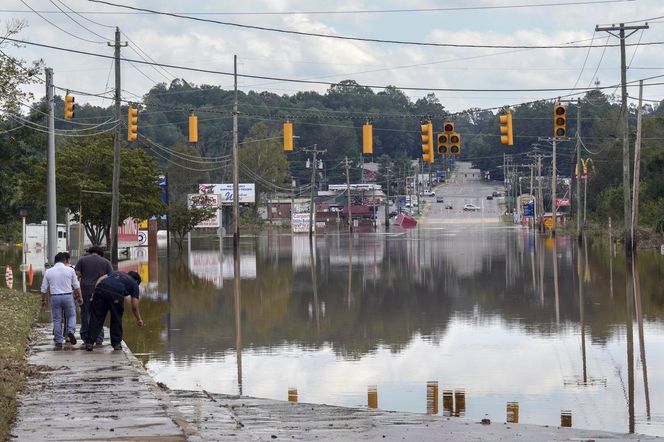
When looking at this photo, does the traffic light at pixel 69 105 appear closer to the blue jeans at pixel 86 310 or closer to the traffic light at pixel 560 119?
the traffic light at pixel 560 119

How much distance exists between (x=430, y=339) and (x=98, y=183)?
3736 cm

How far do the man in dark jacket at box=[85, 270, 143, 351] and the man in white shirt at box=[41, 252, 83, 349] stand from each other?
50cm

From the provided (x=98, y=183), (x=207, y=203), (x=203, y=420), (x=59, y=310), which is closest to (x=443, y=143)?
(x=59, y=310)

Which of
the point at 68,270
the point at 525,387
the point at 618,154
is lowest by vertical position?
the point at 525,387

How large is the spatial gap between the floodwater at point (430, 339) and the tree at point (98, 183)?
501 inches

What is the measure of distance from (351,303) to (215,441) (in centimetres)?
1965

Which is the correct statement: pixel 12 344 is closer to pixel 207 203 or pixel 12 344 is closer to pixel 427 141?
pixel 427 141

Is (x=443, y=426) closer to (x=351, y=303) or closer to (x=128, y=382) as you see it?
(x=128, y=382)

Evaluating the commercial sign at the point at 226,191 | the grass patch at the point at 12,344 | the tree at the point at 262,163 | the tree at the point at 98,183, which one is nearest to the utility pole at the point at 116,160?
the tree at the point at 98,183

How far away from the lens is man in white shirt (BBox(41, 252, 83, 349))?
1998 cm

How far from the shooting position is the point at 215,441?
38.3 ft

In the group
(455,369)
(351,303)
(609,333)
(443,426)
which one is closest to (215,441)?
(443,426)

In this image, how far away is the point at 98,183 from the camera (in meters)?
57.6

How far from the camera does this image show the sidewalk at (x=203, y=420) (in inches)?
474
